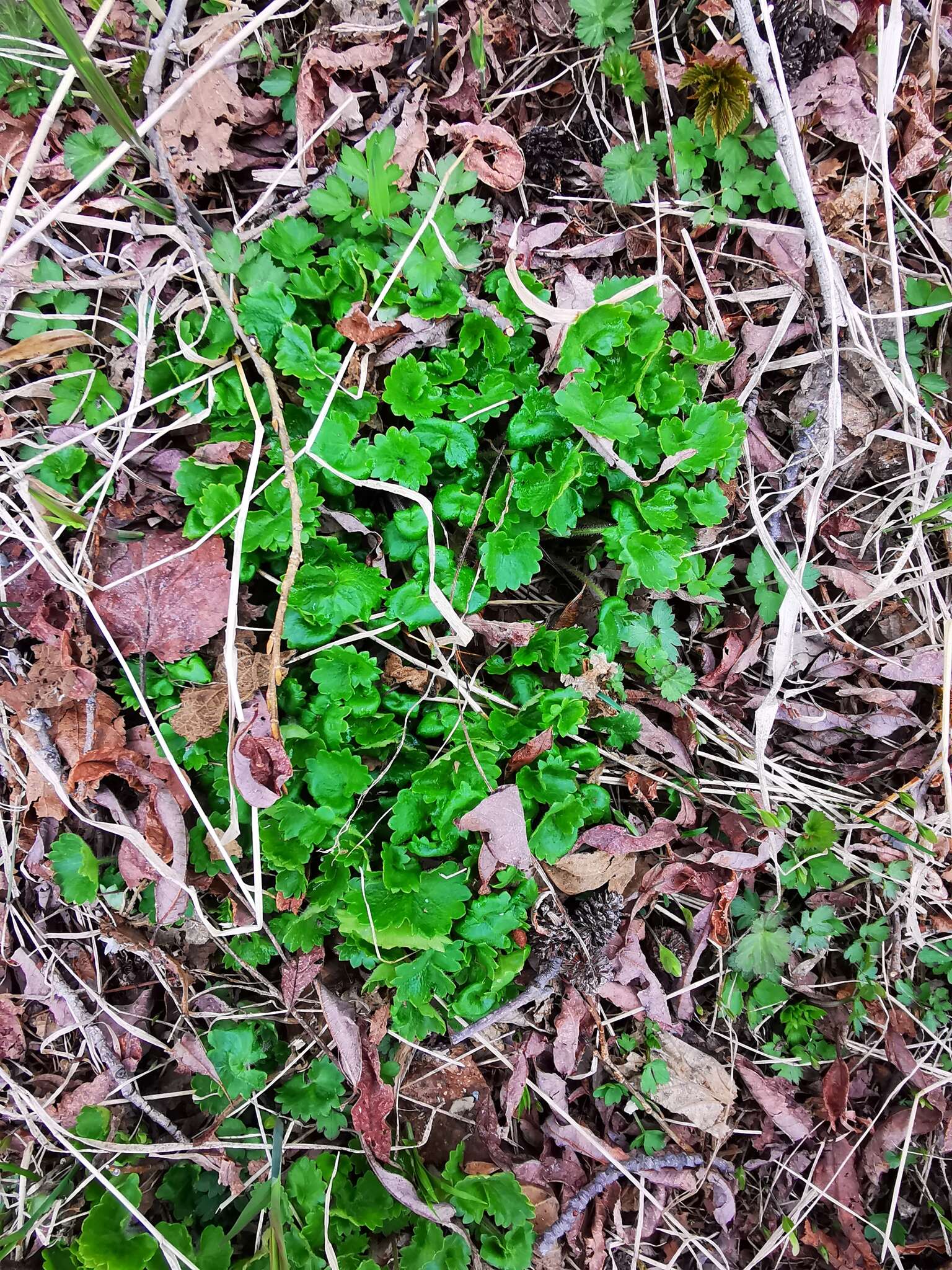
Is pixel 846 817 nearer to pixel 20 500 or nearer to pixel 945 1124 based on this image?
pixel 945 1124

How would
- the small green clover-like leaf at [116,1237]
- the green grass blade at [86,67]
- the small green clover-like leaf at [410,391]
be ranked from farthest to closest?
the small green clover-like leaf at [410,391] → the small green clover-like leaf at [116,1237] → the green grass blade at [86,67]

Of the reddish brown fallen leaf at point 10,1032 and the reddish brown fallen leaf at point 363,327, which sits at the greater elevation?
the reddish brown fallen leaf at point 363,327

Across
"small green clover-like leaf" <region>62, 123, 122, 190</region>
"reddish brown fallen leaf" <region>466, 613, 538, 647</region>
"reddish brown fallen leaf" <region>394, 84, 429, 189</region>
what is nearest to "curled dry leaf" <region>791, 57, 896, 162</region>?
"reddish brown fallen leaf" <region>394, 84, 429, 189</region>

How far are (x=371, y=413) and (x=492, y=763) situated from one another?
1.14 meters

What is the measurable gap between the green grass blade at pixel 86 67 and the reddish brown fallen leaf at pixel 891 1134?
3.95m

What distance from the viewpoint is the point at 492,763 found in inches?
91.0

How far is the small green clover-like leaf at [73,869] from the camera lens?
2336 mm

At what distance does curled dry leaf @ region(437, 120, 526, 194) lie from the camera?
239 cm

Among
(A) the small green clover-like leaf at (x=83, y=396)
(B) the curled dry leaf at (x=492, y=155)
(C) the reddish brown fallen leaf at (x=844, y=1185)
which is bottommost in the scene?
(C) the reddish brown fallen leaf at (x=844, y=1185)

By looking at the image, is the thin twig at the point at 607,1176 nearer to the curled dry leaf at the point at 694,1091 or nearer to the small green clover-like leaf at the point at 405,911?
the curled dry leaf at the point at 694,1091

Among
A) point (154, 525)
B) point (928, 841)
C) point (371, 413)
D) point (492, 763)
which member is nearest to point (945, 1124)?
point (928, 841)


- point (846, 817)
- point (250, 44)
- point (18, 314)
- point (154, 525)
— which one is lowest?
point (846, 817)

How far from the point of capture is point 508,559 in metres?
2.29

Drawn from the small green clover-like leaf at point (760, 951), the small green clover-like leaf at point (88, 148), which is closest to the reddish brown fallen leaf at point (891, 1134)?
the small green clover-like leaf at point (760, 951)
